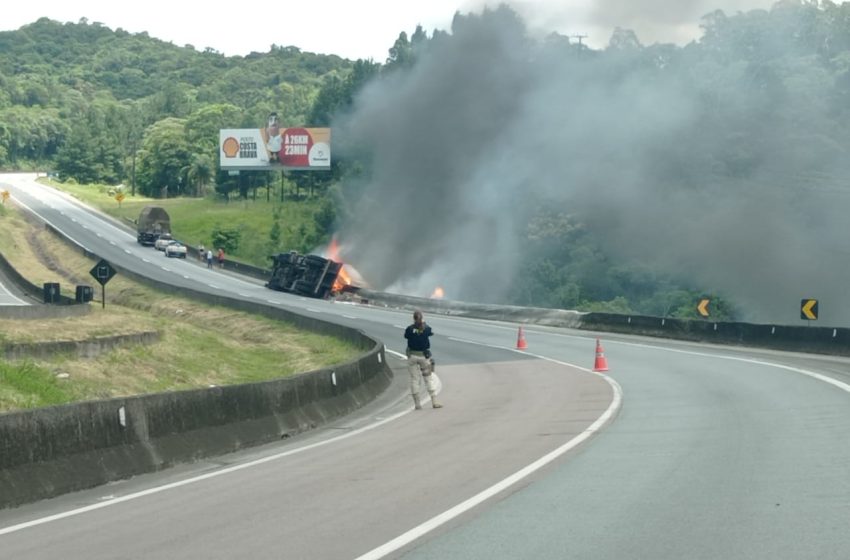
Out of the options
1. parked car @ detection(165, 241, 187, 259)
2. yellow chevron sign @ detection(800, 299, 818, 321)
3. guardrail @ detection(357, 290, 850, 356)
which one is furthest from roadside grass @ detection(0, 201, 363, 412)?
parked car @ detection(165, 241, 187, 259)

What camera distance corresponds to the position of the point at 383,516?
10367 mm

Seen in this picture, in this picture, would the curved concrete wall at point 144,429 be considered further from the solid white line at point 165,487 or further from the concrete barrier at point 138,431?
the solid white line at point 165,487

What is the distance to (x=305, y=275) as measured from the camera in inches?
2692

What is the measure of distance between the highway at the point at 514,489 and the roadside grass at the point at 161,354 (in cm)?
884

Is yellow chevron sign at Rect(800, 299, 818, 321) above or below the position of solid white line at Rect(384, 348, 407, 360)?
above

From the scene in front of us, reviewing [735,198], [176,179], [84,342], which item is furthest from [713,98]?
[176,179]

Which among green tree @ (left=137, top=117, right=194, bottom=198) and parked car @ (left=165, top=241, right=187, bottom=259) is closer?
parked car @ (left=165, top=241, right=187, bottom=259)

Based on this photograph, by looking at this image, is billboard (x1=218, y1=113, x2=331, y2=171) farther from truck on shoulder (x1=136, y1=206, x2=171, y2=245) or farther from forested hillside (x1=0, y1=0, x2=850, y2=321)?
forested hillside (x1=0, y1=0, x2=850, y2=321)

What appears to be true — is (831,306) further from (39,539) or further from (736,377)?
(39,539)

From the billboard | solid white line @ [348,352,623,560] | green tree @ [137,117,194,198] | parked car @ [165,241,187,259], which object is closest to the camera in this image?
solid white line @ [348,352,623,560]

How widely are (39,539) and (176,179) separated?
564 ft

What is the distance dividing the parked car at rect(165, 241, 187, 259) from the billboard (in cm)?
1686

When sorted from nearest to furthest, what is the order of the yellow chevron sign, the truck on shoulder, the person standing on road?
1. the person standing on road
2. the yellow chevron sign
3. the truck on shoulder

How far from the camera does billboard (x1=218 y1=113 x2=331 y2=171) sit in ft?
358
